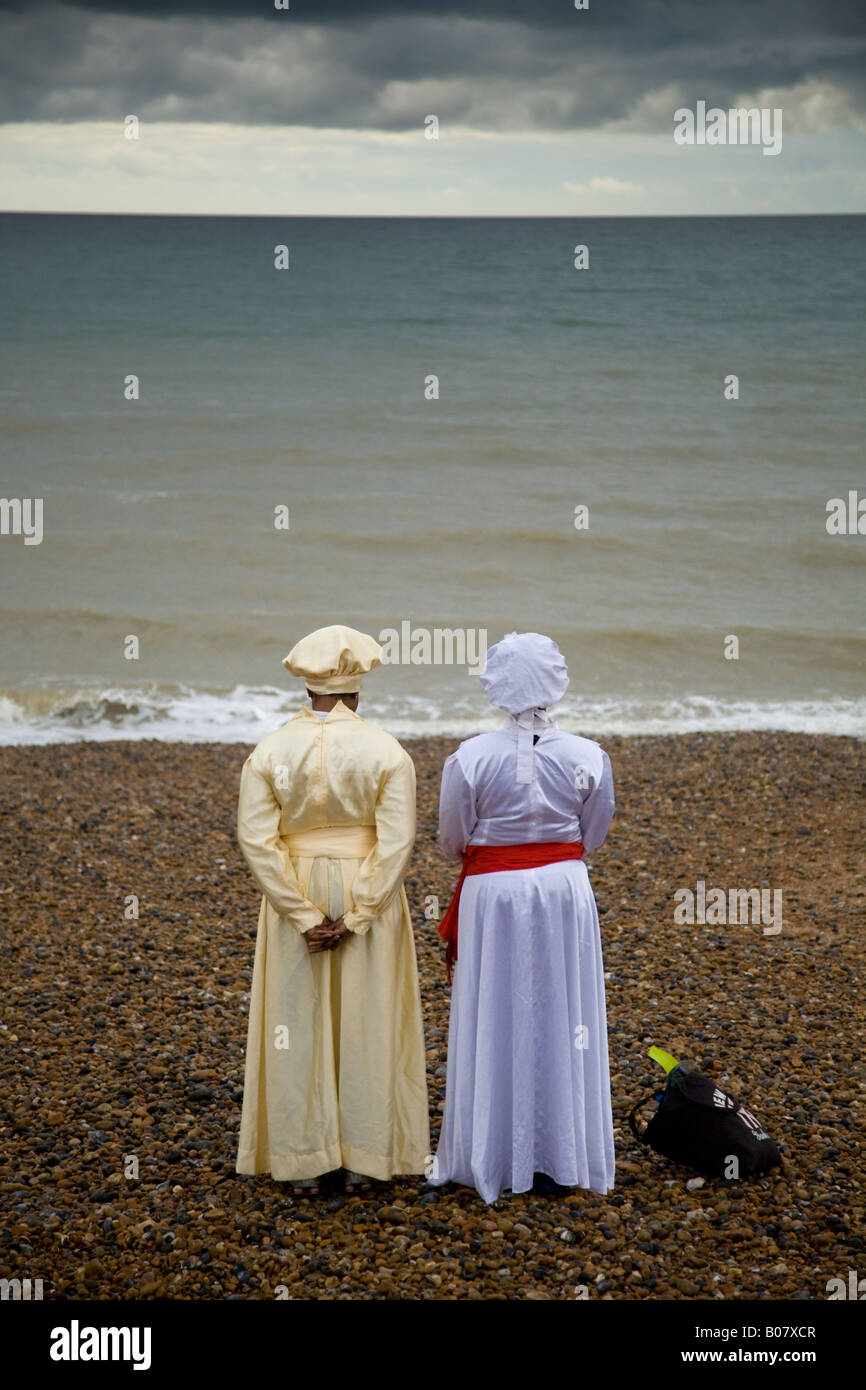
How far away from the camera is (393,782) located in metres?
3.99

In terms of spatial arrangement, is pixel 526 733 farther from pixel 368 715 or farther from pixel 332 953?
pixel 368 715

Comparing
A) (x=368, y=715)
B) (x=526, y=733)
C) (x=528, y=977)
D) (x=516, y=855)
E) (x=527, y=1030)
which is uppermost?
(x=368, y=715)

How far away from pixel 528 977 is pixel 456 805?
61cm

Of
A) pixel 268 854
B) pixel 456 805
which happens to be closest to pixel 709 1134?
pixel 456 805

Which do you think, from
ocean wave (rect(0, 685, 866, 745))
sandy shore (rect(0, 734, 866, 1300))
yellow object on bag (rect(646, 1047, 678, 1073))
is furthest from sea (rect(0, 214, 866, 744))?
yellow object on bag (rect(646, 1047, 678, 1073))

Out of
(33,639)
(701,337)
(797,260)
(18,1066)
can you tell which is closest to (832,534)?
(33,639)

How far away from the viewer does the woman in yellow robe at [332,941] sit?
3.97 meters

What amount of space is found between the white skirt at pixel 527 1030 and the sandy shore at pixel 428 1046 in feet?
0.56

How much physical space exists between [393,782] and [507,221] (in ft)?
325

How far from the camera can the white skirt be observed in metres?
4.08

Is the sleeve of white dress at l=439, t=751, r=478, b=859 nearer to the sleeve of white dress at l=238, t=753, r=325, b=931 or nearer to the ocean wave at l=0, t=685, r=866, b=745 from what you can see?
the sleeve of white dress at l=238, t=753, r=325, b=931

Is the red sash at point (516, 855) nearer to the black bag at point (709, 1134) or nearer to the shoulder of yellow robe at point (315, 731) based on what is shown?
the shoulder of yellow robe at point (315, 731)

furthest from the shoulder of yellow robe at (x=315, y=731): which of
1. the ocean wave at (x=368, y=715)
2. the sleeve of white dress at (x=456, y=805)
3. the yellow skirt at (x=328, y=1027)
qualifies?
the ocean wave at (x=368, y=715)

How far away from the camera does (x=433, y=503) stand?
19922 millimetres
